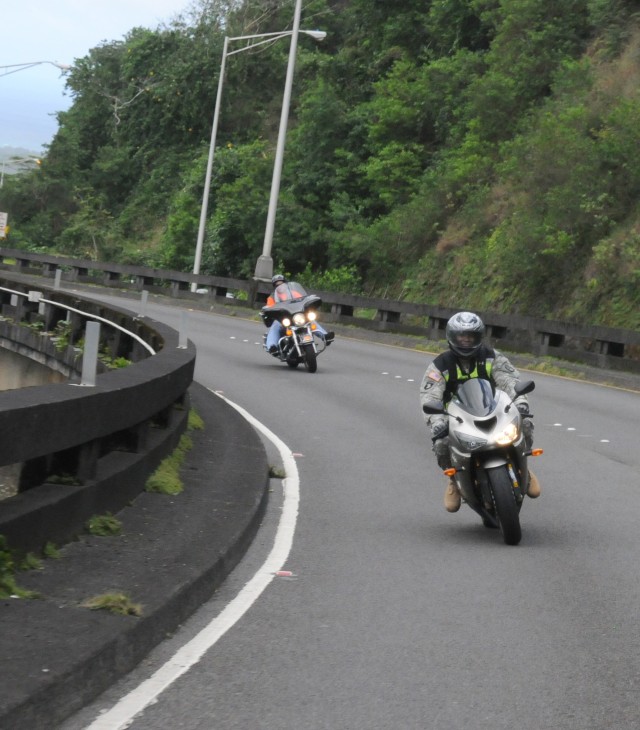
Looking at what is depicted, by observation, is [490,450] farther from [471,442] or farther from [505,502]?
[505,502]

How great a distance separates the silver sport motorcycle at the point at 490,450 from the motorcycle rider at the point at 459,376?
13cm

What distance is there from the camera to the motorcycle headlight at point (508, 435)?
9.77m

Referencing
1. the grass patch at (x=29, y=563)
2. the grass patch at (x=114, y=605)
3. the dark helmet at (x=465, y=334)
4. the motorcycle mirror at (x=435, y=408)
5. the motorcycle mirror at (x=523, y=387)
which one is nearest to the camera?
the grass patch at (x=114, y=605)

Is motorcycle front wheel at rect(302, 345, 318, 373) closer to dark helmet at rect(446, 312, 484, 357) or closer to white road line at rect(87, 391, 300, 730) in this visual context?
white road line at rect(87, 391, 300, 730)

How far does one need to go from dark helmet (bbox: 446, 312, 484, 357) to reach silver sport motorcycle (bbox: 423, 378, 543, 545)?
0.33 meters

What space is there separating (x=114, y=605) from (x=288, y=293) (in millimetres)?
18107

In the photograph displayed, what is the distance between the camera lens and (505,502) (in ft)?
31.5

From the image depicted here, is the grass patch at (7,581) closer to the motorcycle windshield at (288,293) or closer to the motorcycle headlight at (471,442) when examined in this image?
the motorcycle headlight at (471,442)

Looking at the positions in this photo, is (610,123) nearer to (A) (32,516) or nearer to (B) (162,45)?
(A) (32,516)

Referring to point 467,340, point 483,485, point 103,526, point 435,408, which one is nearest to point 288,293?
point 467,340

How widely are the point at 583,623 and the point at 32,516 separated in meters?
2.97

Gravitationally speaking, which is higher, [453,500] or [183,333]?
[183,333]

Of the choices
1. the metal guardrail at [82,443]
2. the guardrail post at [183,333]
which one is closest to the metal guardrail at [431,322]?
the guardrail post at [183,333]

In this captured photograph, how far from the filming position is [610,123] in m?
33.8
